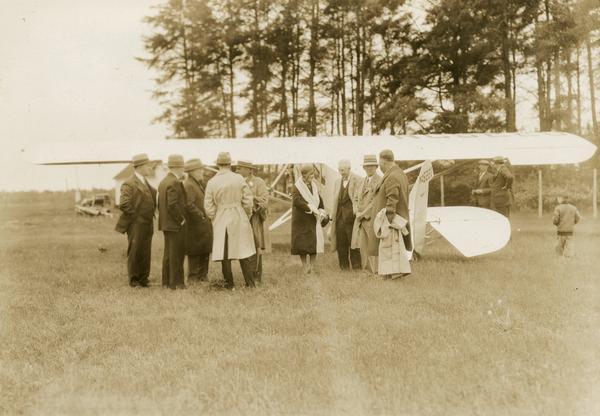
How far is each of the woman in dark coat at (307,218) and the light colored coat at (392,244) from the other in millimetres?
1301

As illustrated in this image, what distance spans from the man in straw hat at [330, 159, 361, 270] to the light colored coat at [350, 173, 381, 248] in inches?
7.8

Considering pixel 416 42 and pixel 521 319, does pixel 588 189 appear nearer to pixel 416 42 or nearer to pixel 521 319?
pixel 416 42

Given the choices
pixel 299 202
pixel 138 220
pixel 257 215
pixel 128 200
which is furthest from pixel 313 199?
pixel 128 200

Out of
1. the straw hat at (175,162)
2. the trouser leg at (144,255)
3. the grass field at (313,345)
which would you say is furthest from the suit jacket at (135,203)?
the grass field at (313,345)

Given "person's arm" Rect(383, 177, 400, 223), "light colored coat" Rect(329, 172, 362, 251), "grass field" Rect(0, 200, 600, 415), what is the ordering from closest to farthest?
1. "grass field" Rect(0, 200, 600, 415)
2. "person's arm" Rect(383, 177, 400, 223)
3. "light colored coat" Rect(329, 172, 362, 251)

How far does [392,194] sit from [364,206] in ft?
3.59

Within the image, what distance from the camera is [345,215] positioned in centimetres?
998

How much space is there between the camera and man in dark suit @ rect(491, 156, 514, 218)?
12.2 meters

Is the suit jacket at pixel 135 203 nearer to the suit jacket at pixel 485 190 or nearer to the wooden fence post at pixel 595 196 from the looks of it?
the suit jacket at pixel 485 190

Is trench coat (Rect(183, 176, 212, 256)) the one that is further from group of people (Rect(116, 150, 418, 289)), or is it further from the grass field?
the grass field

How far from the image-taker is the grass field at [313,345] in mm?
4043

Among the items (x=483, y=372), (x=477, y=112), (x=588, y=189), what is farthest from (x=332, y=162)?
(x=477, y=112)

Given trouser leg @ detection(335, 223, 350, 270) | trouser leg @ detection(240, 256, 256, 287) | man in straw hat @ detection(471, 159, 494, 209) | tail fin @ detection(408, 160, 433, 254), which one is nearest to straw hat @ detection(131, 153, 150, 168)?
trouser leg @ detection(240, 256, 256, 287)

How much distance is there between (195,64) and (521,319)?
2932 cm
